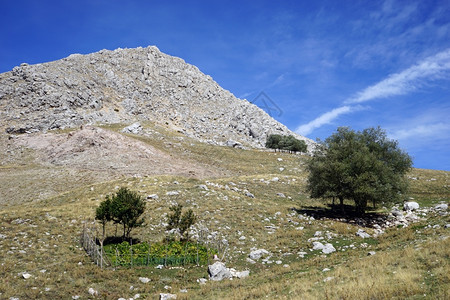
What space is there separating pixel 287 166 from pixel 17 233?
61.1 meters

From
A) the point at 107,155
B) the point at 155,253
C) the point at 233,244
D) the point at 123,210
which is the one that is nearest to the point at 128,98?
the point at 107,155

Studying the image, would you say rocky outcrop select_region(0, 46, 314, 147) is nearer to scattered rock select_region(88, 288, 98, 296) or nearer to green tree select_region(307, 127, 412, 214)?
green tree select_region(307, 127, 412, 214)

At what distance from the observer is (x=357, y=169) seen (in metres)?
34.5

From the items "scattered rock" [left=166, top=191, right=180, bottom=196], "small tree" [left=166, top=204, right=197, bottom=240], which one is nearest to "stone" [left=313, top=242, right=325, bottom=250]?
"small tree" [left=166, top=204, right=197, bottom=240]

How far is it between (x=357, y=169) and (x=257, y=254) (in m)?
19.2

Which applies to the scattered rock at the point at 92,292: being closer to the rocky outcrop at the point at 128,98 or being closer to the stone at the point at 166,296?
the stone at the point at 166,296

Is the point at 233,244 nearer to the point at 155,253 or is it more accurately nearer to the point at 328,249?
the point at 155,253

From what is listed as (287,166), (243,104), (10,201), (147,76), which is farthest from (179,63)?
(10,201)

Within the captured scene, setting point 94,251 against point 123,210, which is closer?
point 94,251

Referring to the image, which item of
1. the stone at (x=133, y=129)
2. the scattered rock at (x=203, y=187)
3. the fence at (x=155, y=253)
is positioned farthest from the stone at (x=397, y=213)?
the stone at (x=133, y=129)

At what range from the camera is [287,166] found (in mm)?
74438

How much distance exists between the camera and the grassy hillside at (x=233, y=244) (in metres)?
13.7

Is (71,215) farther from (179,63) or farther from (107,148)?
(179,63)

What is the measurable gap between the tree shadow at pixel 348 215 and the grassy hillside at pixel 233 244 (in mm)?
572
